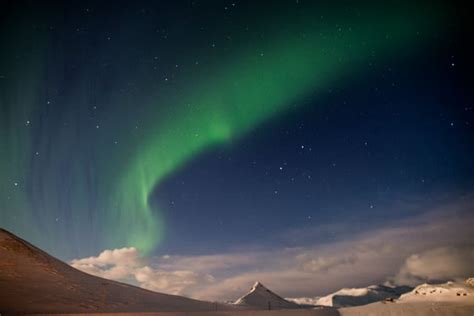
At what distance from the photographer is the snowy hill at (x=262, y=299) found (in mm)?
135000

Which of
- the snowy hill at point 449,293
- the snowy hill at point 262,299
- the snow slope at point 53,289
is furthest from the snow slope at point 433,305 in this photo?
the snowy hill at point 262,299

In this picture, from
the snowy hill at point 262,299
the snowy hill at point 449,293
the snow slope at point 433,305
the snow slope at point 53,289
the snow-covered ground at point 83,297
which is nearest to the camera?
the snow slope at point 53,289

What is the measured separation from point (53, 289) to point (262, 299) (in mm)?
111149

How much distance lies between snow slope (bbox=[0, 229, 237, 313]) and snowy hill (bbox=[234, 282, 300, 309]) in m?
88.4

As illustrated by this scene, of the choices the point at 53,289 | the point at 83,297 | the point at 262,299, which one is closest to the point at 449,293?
the point at 83,297

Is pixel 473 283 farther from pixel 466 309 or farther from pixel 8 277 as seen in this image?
pixel 8 277

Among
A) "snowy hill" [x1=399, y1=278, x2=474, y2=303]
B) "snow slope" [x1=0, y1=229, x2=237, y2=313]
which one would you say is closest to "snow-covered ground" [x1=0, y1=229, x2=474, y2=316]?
"snow slope" [x1=0, y1=229, x2=237, y2=313]

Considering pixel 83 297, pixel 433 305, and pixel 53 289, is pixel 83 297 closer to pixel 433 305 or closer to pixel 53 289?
pixel 53 289

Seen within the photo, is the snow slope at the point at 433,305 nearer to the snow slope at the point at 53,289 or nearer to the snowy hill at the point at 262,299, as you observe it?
the snow slope at the point at 53,289

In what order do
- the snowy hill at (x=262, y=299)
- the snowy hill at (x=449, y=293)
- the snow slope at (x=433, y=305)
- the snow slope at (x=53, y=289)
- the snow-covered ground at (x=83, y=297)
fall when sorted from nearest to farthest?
the snow slope at (x=53, y=289), the snow-covered ground at (x=83, y=297), the snow slope at (x=433, y=305), the snowy hill at (x=449, y=293), the snowy hill at (x=262, y=299)

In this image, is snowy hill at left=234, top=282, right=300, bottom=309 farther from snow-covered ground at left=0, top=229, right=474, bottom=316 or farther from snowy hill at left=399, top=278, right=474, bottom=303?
snow-covered ground at left=0, top=229, right=474, bottom=316

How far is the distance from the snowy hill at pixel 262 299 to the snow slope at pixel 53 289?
88.4m

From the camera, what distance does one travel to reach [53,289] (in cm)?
3984

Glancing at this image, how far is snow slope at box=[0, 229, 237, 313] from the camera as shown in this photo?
3509 cm
